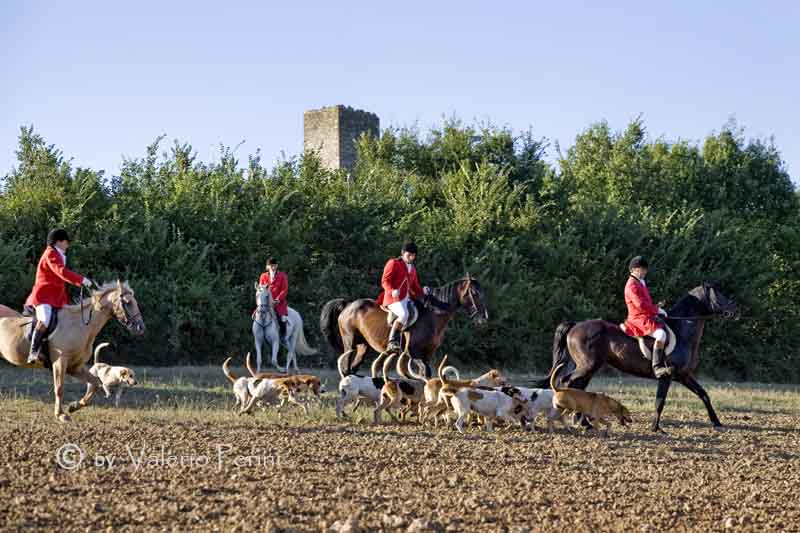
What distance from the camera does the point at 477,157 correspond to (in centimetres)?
3047

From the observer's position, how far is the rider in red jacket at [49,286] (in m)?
10.9

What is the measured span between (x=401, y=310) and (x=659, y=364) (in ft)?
11.5

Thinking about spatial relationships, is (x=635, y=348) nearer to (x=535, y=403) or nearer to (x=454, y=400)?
(x=535, y=403)

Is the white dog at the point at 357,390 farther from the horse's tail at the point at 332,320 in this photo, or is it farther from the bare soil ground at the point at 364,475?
the horse's tail at the point at 332,320

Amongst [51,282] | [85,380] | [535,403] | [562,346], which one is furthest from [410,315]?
[51,282]

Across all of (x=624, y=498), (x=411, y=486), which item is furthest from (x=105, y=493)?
(x=624, y=498)

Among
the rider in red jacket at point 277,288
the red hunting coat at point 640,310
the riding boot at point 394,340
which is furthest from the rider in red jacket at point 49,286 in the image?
the rider in red jacket at point 277,288

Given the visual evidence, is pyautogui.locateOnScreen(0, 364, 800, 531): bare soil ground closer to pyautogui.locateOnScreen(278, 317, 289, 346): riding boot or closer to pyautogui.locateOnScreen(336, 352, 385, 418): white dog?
pyautogui.locateOnScreen(336, 352, 385, 418): white dog

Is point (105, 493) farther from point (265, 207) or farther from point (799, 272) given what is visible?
point (799, 272)

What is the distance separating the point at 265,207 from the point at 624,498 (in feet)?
57.0

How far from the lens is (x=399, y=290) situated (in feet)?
46.3

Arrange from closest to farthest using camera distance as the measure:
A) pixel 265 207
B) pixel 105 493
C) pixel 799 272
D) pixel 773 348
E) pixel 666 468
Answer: pixel 105 493
pixel 666 468
pixel 265 207
pixel 773 348
pixel 799 272

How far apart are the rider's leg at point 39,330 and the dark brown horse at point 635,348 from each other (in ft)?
19.3

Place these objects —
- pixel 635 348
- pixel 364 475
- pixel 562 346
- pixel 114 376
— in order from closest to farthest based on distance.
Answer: pixel 364 475 < pixel 635 348 < pixel 114 376 < pixel 562 346
